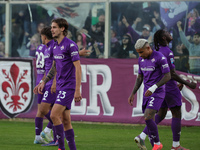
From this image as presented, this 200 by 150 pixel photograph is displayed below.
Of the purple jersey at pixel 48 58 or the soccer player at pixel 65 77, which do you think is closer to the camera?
the soccer player at pixel 65 77

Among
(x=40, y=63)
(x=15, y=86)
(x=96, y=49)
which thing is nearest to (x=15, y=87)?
(x=15, y=86)

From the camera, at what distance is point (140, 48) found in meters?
8.40

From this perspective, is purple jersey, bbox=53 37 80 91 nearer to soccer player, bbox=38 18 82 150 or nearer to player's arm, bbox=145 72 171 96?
soccer player, bbox=38 18 82 150

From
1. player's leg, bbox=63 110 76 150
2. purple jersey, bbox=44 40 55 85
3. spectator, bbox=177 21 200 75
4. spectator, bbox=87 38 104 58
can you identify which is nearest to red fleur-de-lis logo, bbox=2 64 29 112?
spectator, bbox=87 38 104 58

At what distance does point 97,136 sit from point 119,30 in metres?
4.41

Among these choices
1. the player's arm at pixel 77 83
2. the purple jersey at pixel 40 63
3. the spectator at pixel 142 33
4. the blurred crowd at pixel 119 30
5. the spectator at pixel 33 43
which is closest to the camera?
the player's arm at pixel 77 83

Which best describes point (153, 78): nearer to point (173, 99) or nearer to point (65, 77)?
point (173, 99)

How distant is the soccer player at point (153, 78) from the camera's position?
8.37m

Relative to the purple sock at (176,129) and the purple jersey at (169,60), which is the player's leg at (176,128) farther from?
the purple jersey at (169,60)

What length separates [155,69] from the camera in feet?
27.7

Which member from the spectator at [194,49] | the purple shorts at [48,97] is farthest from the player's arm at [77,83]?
the spectator at [194,49]

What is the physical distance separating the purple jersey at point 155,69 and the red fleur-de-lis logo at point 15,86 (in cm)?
675

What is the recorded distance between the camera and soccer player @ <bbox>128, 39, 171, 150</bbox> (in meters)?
8.37

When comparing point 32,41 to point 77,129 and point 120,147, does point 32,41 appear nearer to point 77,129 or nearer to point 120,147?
point 77,129
